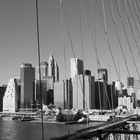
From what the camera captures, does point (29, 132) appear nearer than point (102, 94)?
Yes

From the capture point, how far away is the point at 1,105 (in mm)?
158250

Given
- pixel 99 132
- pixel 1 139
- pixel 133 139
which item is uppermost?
pixel 99 132

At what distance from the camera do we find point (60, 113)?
10462cm

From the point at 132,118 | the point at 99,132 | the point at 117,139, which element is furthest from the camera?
the point at 132,118

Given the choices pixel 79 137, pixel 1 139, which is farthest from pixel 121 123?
pixel 1 139

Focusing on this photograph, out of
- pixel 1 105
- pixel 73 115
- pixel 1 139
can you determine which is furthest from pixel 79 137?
pixel 1 105

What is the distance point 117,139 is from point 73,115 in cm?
9528

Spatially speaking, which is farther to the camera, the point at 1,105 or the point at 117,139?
the point at 1,105

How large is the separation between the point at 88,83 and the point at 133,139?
324 ft

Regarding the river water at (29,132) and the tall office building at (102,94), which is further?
the river water at (29,132)

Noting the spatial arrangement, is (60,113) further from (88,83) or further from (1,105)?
(1,105)

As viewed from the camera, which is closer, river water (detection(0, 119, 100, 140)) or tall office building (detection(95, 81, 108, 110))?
tall office building (detection(95, 81, 108, 110))

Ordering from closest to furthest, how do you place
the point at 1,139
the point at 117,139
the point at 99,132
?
the point at 99,132 → the point at 117,139 → the point at 1,139

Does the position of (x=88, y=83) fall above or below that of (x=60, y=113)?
above
